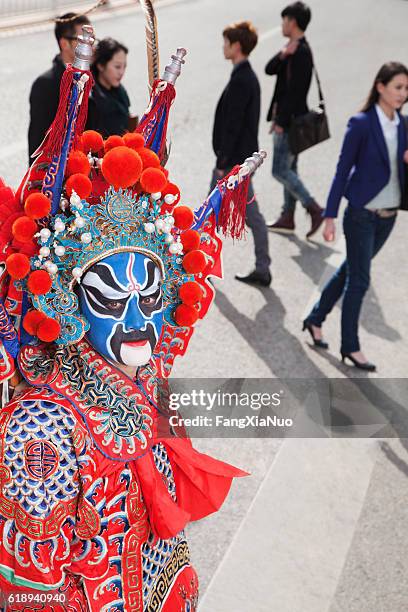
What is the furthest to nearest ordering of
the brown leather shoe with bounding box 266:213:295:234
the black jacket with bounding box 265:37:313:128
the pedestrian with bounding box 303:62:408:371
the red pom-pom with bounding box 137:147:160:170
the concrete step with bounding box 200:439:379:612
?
the brown leather shoe with bounding box 266:213:295:234 → the black jacket with bounding box 265:37:313:128 → the pedestrian with bounding box 303:62:408:371 → the concrete step with bounding box 200:439:379:612 → the red pom-pom with bounding box 137:147:160:170

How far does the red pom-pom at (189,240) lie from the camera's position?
8.64 feet

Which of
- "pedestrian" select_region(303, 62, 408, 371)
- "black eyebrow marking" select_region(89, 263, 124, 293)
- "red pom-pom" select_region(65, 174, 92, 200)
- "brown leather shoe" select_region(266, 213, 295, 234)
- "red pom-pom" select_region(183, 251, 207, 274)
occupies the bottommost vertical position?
"brown leather shoe" select_region(266, 213, 295, 234)

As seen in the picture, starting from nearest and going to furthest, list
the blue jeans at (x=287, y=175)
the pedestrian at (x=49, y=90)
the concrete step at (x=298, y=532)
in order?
1. the concrete step at (x=298, y=532)
2. the pedestrian at (x=49, y=90)
3. the blue jeans at (x=287, y=175)

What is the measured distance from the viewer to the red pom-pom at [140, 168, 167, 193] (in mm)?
2447

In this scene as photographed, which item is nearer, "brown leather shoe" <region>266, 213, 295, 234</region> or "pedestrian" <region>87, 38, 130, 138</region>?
"pedestrian" <region>87, 38, 130, 138</region>

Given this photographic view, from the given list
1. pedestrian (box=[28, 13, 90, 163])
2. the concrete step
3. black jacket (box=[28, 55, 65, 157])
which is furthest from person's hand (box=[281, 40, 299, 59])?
the concrete step

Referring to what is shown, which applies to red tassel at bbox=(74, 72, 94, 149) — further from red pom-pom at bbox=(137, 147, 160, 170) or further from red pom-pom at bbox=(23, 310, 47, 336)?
red pom-pom at bbox=(23, 310, 47, 336)

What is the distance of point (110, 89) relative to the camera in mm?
5723

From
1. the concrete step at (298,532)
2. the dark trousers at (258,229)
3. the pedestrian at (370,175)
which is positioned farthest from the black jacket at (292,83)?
the concrete step at (298,532)

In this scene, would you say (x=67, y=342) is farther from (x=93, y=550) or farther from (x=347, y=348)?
(x=347, y=348)

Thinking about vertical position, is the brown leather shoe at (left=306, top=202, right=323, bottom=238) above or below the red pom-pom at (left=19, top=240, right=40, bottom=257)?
below

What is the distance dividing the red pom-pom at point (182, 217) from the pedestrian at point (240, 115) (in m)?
3.39

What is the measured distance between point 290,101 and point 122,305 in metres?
4.87

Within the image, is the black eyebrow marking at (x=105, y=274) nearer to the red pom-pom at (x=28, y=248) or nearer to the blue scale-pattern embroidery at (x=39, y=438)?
the red pom-pom at (x=28, y=248)
